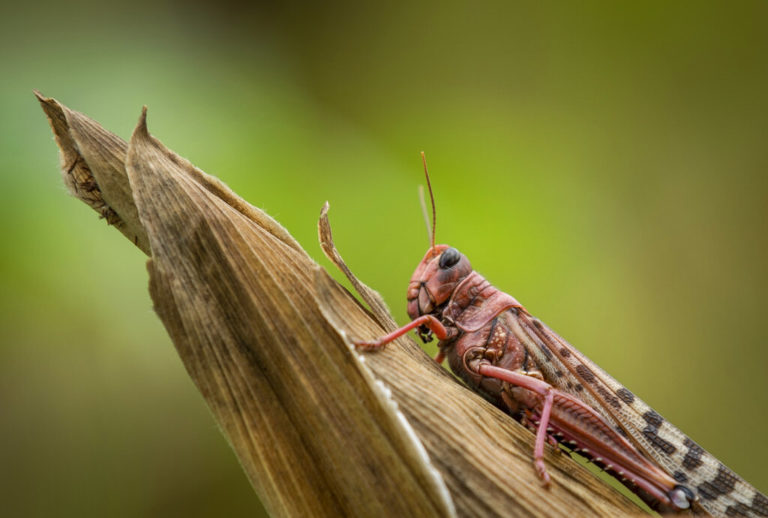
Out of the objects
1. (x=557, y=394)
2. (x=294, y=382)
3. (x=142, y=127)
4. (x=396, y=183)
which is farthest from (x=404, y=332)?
(x=396, y=183)

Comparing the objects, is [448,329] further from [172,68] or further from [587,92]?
[587,92]

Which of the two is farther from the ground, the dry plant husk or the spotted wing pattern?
the spotted wing pattern

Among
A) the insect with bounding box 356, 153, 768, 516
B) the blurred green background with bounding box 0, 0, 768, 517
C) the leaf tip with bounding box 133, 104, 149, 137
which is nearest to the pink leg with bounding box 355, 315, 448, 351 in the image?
the insect with bounding box 356, 153, 768, 516

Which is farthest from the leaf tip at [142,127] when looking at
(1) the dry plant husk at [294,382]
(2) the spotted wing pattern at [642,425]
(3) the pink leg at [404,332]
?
(2) the spotted wing pattern at [642,425]

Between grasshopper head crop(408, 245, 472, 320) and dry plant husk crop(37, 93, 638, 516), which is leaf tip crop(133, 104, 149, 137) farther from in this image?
grasshopper head crop(408, 245, 472, 320)

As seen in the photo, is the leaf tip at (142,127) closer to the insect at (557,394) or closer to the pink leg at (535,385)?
the insect at (557,394)

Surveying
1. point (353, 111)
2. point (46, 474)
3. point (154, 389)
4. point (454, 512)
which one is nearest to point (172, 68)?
point (353, 111)

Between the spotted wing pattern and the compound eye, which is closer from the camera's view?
the spotted wing pattern
